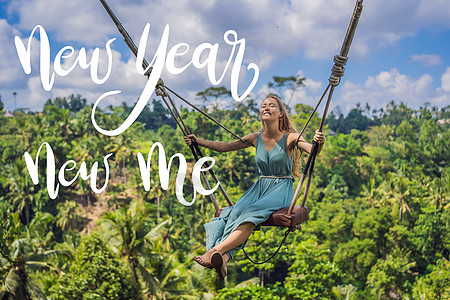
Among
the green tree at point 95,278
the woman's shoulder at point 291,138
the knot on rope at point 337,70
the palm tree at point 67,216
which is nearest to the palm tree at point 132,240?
the green tree at point 95,278

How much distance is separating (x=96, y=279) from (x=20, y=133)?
1287 inches

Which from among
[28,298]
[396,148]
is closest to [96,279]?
[28,298]

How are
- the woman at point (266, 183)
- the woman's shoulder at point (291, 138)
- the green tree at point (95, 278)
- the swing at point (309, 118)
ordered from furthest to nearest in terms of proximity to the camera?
the green tree at point (95, 278) → the woman's shoulder at point (291, 138) → the woman at point (266, 183) → the swing at point (309, 118)

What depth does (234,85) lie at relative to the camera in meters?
7.07

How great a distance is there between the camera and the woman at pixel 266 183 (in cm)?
346

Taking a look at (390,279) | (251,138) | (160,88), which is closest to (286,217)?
(251,138)

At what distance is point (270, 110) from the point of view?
149 inches

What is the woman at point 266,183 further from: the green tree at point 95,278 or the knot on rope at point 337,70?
the green tree at point 95,278

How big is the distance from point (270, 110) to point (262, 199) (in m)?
0.71

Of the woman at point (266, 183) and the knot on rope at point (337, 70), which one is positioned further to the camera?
the woman at point (266, 183)


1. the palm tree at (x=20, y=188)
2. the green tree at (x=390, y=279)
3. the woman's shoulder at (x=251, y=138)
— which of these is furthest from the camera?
the palm tree at (x=20, y=188)

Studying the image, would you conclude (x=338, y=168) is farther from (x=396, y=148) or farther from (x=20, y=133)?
(x=20, y=133)

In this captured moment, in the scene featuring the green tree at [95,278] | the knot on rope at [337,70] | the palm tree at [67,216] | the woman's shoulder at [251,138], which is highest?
the knot on rope at [337,70]

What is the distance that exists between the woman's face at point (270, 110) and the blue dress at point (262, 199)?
18 centimetres
